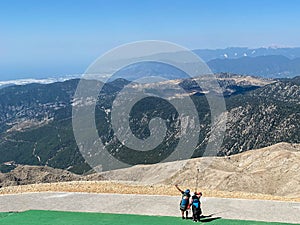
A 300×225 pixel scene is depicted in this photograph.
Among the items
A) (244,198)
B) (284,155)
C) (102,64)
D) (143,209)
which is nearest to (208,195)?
(244,198)

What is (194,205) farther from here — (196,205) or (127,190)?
(127,190)

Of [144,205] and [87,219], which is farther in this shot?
[144,205]

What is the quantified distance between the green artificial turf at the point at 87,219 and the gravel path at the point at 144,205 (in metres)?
0.79

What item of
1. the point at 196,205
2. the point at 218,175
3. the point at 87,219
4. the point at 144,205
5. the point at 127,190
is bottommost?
the point at 218,175

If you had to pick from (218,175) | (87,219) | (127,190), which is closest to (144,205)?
(87,219)

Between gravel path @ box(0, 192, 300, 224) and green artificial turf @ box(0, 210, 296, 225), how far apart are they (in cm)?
79

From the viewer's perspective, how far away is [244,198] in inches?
1011

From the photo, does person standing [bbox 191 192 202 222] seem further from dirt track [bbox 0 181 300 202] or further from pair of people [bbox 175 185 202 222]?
dirt track [bbox 0 181 300 202]

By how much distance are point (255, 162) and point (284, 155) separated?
27.0 feet

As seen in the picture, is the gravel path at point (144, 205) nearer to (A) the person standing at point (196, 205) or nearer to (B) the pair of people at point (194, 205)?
(B) the pair of people at point (194, 205)

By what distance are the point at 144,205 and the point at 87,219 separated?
12.2 feet

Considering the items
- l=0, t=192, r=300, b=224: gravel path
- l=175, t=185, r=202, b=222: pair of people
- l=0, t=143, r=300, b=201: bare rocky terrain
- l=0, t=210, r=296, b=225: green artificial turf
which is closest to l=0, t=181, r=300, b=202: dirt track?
l=0, t=143, r=300, b=201: bare rocky terrain

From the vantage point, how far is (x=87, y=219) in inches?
874

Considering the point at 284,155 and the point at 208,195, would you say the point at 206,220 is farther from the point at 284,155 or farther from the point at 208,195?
the point at 284,155
